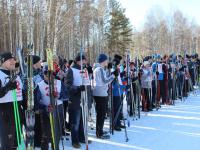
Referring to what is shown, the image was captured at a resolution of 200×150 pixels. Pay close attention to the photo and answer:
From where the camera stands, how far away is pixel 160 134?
326 inches

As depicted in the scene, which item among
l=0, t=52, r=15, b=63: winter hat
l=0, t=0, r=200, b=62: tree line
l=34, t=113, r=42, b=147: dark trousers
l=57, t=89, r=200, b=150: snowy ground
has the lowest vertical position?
l=57, t=89, r=200, b=150: snowy ground

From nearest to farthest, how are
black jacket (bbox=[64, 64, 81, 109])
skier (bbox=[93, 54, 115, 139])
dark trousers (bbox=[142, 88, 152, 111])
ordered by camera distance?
black jacket (bbox=[64, 64, 81, 109]) → skier (bbox=[93, 54, 115, 139]) → dark trousers (bbox=[142, 88, 152, 111])

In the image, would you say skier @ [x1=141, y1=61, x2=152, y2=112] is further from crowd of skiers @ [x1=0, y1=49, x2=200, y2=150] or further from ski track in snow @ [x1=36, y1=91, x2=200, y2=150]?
ski track in snow @ [x1=36, y1=91, x2=200, y2=150]

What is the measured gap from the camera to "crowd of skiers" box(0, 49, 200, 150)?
532 centimetres

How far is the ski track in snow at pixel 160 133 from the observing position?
282 inches

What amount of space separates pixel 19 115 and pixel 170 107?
8.06 m

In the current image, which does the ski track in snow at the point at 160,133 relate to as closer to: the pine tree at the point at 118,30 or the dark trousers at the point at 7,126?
the dark trousers at the point at 7,126

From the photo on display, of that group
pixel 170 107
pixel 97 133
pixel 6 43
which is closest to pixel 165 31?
pixel 6 43

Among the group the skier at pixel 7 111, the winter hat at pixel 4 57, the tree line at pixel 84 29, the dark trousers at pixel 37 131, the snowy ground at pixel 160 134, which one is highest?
the tree line at pixel 84 29

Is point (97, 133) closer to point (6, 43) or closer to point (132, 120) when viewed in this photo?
point (132, 120)

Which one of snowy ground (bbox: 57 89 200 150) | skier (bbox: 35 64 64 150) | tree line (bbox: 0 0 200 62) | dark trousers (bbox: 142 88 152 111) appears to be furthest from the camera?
tree line (bbox: 0 0 200 62)

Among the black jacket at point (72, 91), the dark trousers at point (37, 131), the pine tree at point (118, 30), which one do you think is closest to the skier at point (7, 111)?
the dark trousers at point (37, 131)

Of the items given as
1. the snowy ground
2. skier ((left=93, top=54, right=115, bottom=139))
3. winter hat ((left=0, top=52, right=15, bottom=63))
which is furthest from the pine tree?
winter hat ((left=0, top=52, right=15, bottom=63))

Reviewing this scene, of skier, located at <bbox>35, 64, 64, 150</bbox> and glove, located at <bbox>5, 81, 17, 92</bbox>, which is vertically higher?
glove, located at <bbox>5, 81, 17, 92</bbox>
